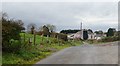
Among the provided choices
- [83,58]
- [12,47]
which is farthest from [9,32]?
[83,58]

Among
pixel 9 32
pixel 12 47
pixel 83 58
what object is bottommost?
pixel 83 58

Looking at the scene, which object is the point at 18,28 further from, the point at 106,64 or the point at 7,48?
the point at 106,64

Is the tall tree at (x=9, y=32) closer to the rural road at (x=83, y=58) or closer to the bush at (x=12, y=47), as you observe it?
the bush at (x=12, y=47)

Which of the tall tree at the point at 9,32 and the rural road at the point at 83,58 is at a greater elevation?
the tall tree at the point at 9,32

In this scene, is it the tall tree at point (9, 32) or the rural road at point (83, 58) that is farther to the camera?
the tall tree at point (9, 32)

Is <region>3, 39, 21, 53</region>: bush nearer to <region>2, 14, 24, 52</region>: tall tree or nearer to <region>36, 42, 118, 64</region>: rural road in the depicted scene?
<region>2, 14, 24, 52</region>: tall tree

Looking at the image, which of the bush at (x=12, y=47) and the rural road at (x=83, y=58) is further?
the bush at (x=12, y=47)

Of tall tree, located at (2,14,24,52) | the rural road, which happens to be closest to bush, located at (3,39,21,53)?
tall tree, located at (2,14,24,52)

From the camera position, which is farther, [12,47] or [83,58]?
[12,47]

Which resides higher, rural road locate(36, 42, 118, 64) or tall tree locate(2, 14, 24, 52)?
tall tree locate(2, 14, 24, 52)

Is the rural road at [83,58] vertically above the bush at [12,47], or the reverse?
the bush at [12,47]

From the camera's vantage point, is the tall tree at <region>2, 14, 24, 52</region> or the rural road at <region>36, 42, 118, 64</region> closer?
the rural road at <region>36, 42, 118, 64</region>

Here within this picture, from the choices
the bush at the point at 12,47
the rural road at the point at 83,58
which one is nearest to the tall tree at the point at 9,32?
the bush at the point at 12,47

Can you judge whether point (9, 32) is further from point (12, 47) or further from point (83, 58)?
point (83, 58)
